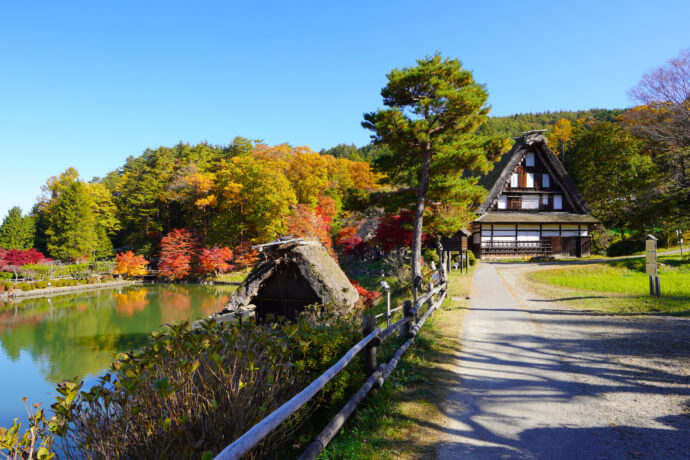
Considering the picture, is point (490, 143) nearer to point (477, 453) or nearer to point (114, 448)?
point (477, 453)

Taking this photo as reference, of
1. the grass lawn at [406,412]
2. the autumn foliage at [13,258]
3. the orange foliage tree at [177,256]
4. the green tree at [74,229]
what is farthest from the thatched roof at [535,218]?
the green tree at [74,229]

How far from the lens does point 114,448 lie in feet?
8.45

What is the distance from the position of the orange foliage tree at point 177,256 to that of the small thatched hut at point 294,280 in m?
24.2

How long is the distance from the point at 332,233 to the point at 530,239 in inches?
640

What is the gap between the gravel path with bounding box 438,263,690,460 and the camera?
11.2 ft

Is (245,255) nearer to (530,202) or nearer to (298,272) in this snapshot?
(298,272)

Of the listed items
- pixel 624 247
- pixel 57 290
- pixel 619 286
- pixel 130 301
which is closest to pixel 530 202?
pixel 624 247

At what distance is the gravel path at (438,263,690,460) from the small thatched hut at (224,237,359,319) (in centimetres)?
390

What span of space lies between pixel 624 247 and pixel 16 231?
60420mm

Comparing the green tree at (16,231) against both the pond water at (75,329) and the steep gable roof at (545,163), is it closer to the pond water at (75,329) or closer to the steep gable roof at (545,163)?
the pond water at (75,329)

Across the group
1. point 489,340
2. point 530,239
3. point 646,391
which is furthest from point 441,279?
point 530,239

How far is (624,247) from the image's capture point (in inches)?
993

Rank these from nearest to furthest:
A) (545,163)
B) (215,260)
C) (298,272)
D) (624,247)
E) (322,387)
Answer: (322,387) < (298,272) < (624,247) < (545,163) < (215,260)

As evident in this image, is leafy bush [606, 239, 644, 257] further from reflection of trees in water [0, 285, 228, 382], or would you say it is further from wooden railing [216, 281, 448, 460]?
reflection of trees in water [0, 285, 228, 382]
